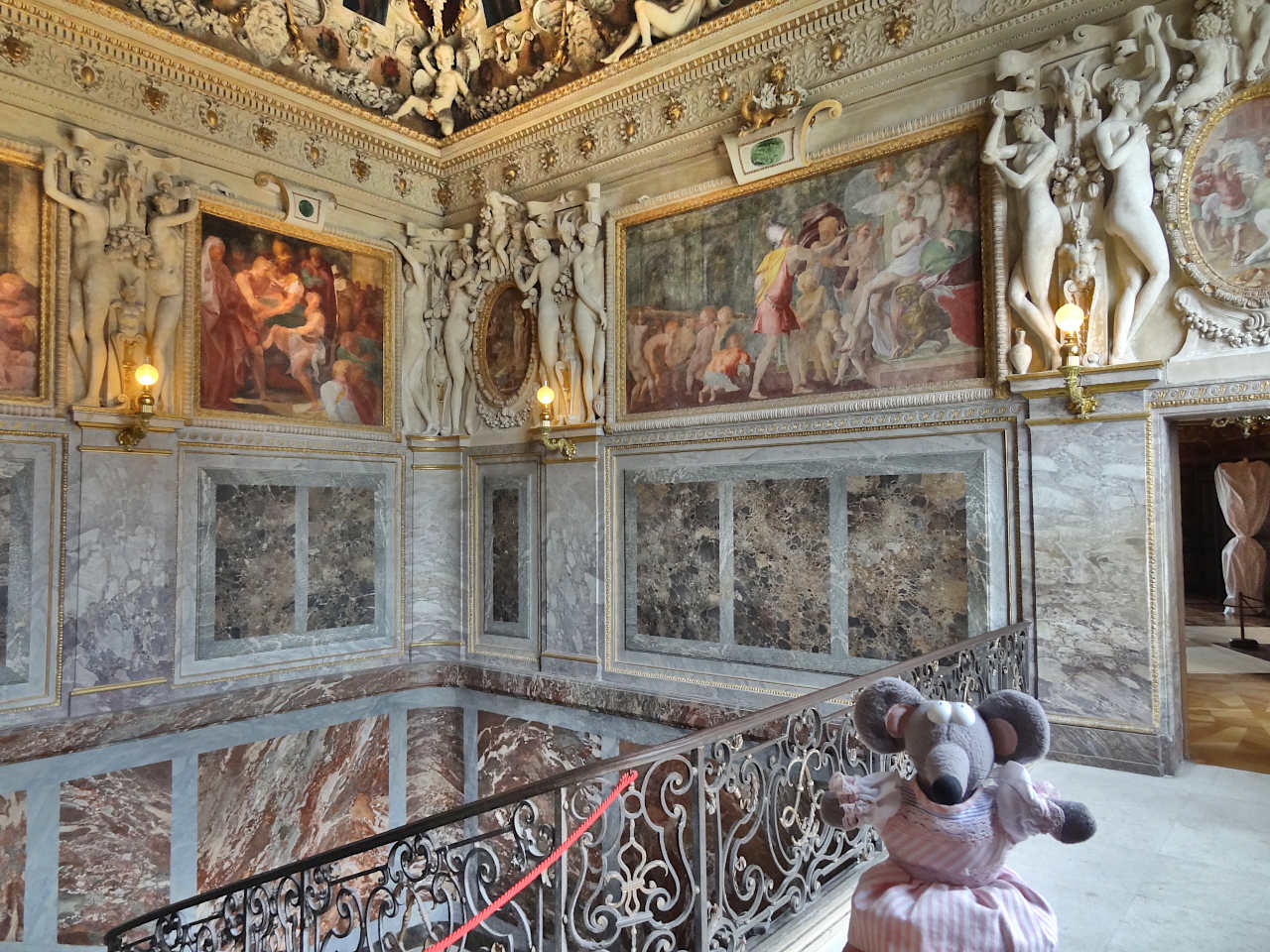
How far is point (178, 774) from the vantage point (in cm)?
775

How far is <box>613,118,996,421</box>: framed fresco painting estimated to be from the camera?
6.72m

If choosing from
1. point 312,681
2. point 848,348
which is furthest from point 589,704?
point 848,348

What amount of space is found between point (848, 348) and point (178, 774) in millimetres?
7711

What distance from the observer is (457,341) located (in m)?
10.4

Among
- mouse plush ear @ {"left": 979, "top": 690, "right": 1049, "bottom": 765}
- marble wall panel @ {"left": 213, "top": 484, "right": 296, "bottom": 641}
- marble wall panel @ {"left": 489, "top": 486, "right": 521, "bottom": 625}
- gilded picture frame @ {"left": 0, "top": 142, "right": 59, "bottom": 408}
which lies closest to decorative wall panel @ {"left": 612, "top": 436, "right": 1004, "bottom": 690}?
marble wall panel @ {"left": 489, "top": 486, "right": 521, "bottom": 625}

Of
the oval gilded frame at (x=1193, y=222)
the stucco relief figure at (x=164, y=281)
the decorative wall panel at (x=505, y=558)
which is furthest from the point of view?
the decorative wall panel at (x=505, y=558)

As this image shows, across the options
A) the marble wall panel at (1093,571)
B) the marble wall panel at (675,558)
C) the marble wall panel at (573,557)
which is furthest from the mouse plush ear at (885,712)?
the marble wall panel at (573,557)

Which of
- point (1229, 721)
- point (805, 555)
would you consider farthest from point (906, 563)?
point (1229, 721)

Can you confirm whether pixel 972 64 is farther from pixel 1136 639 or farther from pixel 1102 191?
pixel 1136 639

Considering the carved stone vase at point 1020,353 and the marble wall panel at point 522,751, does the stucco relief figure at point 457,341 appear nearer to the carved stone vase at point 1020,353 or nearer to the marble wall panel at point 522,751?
the marble wall panel at point 522,751

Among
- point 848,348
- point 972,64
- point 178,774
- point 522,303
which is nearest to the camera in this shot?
point 972,64

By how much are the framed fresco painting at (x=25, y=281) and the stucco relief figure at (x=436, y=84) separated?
4162 mm

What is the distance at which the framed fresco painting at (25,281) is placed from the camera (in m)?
7.19

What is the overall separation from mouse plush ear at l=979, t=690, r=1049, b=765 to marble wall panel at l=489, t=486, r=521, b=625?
25.9 ft
